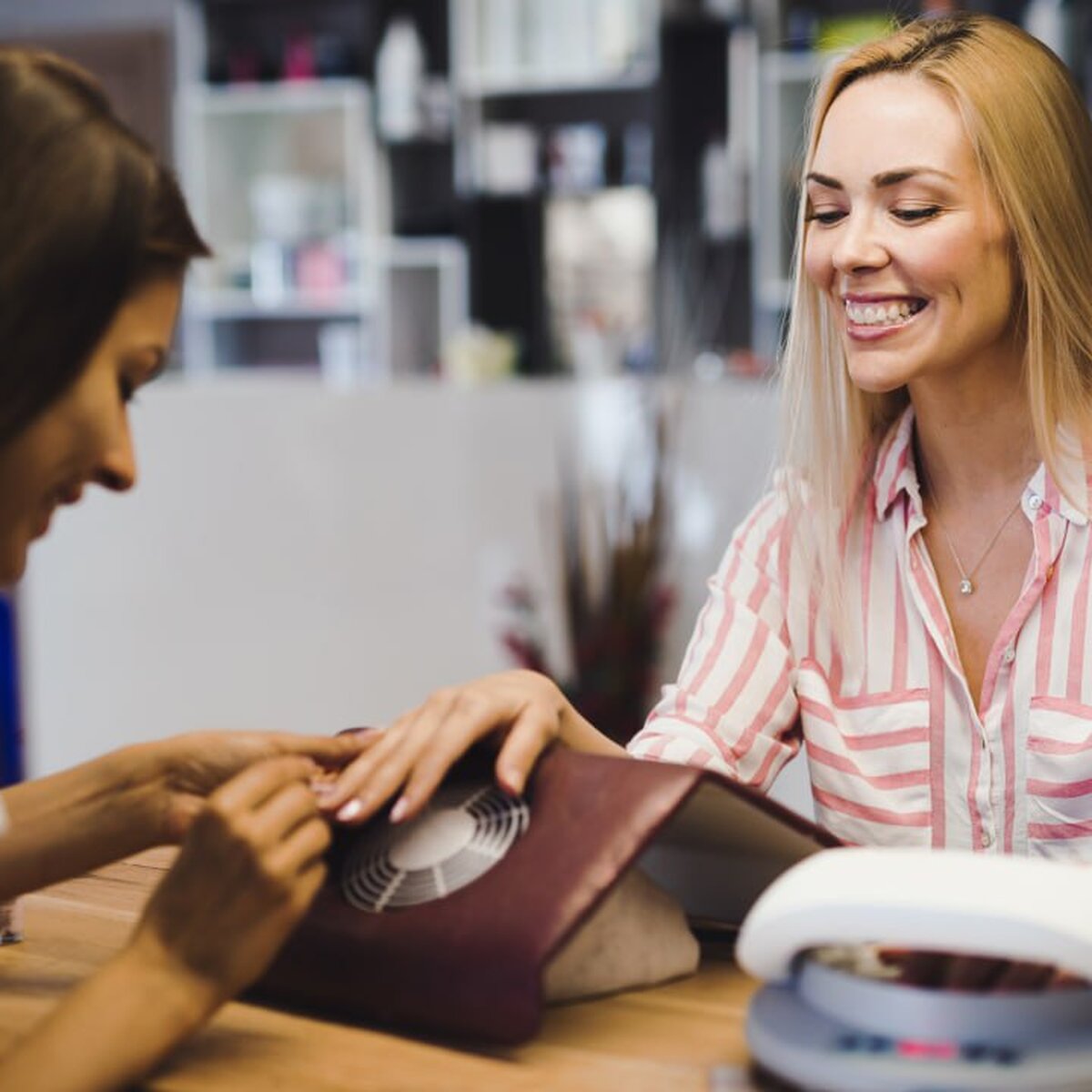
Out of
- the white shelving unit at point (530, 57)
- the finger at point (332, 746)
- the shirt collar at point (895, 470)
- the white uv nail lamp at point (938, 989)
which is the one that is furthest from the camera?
the white shelving unit at point (530, 57)

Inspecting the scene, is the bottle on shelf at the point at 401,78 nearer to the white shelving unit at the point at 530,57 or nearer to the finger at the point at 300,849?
the white shelving unit at the point at 530,57

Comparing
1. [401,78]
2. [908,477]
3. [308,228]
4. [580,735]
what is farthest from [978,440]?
[308,228]

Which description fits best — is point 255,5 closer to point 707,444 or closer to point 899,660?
point 707,444

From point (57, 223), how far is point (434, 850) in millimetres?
360

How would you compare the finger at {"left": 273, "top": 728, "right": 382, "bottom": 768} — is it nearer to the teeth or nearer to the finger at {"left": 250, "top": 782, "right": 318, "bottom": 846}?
the finger at {"left": 250, "top": 782, "right": 318, "bottom": 846}

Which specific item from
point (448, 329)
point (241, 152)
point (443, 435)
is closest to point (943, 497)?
point (443, 435)

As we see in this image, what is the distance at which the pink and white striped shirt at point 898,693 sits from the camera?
1281mm

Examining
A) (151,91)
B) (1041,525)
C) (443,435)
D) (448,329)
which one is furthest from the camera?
(151,91)

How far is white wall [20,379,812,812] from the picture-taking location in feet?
10.2

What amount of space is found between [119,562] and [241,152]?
4.17 metres

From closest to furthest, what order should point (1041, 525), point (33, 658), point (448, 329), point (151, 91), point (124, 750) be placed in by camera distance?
point (124, 750) < point (1041, 525) < point (33, 658) < point (448, 329) < point (151, 91)

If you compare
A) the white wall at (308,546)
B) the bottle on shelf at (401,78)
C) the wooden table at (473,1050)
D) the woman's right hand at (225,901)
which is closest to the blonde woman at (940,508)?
the wooden table at (473,1050)

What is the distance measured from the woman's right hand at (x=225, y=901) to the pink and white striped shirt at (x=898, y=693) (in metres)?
0.59

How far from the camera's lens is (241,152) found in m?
7.02
